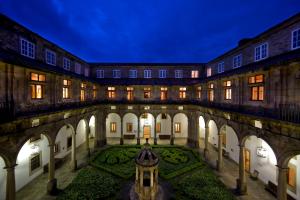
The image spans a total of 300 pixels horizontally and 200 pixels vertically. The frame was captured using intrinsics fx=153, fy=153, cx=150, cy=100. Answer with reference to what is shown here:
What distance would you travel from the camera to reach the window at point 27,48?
12.1m

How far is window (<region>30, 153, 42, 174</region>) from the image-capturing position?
14375 mm

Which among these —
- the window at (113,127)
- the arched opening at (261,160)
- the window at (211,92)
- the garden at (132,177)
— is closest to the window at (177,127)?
the garden at (132,177)

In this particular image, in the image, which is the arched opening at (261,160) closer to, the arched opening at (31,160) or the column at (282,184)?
the column at (282,184)

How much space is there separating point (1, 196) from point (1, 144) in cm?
573

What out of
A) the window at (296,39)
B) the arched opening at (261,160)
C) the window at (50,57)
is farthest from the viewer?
the window at (50,57)

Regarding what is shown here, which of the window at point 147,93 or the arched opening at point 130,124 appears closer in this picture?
the window at point 147,93

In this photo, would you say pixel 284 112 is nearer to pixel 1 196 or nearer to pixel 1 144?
pixel 1 144

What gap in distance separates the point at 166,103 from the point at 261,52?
1404 cm

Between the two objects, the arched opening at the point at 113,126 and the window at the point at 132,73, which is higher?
the window at the point at 132,73

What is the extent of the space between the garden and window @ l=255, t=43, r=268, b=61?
38.2ft

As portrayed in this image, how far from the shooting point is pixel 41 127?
38.9 feet

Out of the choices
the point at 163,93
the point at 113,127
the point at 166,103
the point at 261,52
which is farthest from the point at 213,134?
the point at 113,127

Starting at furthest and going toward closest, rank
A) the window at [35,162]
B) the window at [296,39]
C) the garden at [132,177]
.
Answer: the window at [35,162] → the garden at [132,177] → the window at [296,39]

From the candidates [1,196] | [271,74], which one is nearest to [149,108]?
[271,74]
